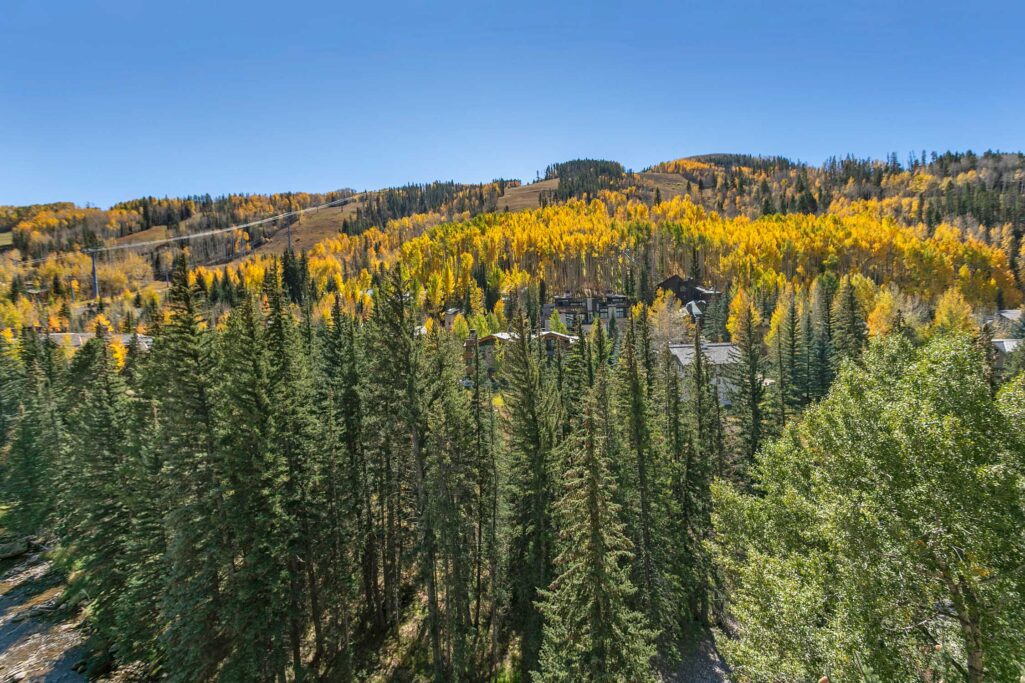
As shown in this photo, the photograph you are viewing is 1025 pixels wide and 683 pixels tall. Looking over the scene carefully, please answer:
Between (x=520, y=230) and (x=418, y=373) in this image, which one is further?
(x=520, y=230)

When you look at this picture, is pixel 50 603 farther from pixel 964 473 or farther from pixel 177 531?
pixel 964 473

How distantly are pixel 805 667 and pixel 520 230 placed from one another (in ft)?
431

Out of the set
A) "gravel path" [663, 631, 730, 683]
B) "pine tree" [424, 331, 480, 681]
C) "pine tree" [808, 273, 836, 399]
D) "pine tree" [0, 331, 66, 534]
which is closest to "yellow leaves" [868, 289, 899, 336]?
"pine tree" [808, 273, 836, 399]

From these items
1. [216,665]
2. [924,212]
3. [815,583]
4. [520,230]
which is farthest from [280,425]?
[924,212]

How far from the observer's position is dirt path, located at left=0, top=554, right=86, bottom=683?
25250 millimetres

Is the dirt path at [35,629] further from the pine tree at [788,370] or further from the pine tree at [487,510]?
the pine tree at [788,370]

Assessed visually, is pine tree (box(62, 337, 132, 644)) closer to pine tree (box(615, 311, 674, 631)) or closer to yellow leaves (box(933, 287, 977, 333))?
pine tree (box(615, 311, 674, 631))

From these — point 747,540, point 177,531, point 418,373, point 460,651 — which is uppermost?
point 418,373

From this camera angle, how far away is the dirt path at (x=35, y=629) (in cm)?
2525

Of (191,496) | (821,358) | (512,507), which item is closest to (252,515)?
(191,496)

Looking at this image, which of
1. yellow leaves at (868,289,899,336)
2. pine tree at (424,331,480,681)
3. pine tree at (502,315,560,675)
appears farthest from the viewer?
yellow leaves at (868,289,899,336)

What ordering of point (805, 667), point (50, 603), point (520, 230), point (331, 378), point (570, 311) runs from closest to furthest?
1. point (805, 667)
2. point (331, 378)
3. point (50, 603)
4. point (570, 311)
5. point (520, 230)

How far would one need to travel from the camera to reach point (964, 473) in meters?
9.55

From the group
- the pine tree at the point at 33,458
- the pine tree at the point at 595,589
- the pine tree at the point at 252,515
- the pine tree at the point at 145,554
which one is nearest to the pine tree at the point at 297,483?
the pine tree at the point at 252,515
